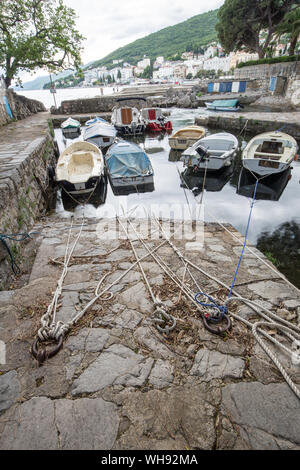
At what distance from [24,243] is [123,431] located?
4.29 meters

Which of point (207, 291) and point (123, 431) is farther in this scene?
point (207, 291)

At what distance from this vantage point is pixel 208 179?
37.1 ft

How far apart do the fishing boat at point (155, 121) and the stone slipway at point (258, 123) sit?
3328mm

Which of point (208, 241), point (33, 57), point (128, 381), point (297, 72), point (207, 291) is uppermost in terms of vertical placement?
point (33, 57)

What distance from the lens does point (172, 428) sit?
1.71 meters

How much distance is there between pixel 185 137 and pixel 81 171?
757cm

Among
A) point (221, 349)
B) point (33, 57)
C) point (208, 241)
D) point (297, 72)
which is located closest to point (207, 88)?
point (297, 72)

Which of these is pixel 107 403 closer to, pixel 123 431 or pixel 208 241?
pixel 123 431

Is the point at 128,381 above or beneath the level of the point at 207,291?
above

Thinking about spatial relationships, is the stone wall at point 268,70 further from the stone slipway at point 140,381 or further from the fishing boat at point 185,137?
the stone slipway at point 140,381

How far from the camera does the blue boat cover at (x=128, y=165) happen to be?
9.69m

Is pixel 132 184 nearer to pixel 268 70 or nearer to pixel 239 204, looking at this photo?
pixel 239 204

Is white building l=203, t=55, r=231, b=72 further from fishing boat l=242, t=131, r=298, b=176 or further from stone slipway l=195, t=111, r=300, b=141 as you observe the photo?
fishing boat l=242, t=131, r=298, b=176

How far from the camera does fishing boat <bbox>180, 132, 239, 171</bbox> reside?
35.1 ft
